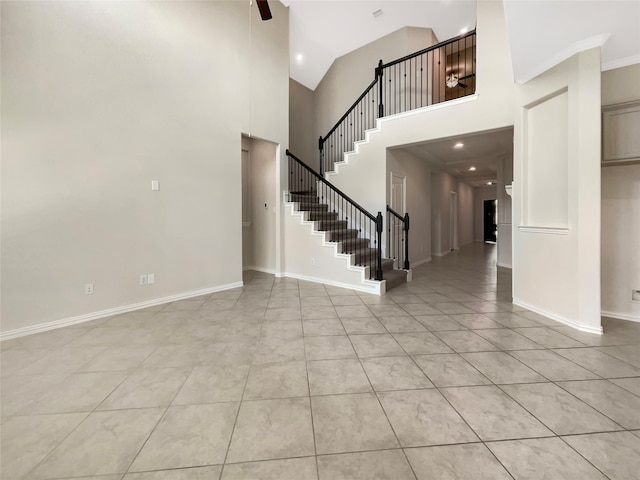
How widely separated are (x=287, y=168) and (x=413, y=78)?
373cm

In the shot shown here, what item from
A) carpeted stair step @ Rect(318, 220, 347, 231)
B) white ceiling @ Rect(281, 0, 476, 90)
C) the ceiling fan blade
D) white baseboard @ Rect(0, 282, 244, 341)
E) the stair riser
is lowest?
white baseboard @ Rect(0, 282, 244, 341)

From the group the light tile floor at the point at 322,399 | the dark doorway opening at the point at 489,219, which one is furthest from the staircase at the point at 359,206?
the dark doorway opening at the point at 489,219

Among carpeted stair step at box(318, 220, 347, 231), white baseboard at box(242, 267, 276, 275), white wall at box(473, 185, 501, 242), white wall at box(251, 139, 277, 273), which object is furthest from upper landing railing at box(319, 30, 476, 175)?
white wall at box(473, 185, 501, 242)

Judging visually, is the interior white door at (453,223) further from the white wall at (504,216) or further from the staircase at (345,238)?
the staircase at (345,238)

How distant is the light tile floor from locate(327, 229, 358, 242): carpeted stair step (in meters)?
2.06

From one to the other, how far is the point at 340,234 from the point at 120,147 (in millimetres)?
3649

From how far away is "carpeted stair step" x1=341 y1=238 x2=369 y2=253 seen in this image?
16.3ft

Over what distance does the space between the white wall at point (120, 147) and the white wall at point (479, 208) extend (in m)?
12.3

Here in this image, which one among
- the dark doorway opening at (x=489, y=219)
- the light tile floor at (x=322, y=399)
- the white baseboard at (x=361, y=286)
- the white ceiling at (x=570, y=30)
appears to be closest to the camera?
the light tile floor at (x=322, y=399)

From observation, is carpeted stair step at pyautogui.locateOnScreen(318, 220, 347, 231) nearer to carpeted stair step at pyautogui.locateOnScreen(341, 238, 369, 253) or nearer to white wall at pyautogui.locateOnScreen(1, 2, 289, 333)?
carpeted stair step at pyautogui.locateOnScreen(341, 238, 369, 253)

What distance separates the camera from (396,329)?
2920mm

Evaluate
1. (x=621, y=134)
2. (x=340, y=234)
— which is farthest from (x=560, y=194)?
(x=340, y=234)

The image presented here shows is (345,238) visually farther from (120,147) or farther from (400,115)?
(120,147)

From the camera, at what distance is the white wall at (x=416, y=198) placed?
237 inches
